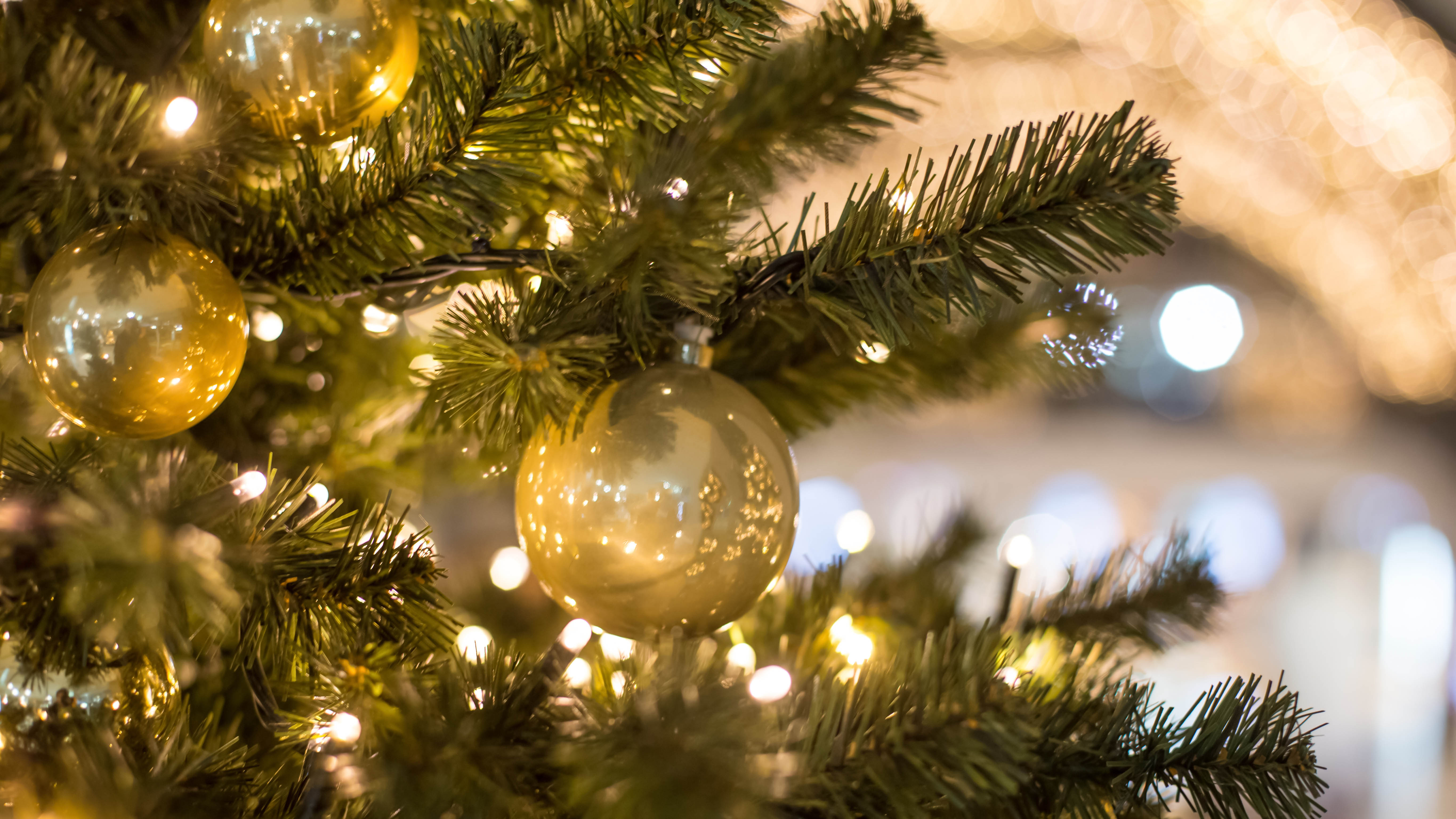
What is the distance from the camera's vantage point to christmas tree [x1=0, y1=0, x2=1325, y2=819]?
0.63ft

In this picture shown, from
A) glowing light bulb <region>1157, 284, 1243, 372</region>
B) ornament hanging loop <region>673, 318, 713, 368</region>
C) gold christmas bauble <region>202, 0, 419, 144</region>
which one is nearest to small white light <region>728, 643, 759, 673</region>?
ornament hanging loop <region>673, 318, 713, 368</region>

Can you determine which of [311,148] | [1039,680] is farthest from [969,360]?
[311,148]

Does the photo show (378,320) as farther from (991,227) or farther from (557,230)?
(991,227)

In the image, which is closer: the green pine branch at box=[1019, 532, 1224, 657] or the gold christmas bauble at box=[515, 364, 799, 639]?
the gold christmas bauble at box=[515, 364, 799, 639]

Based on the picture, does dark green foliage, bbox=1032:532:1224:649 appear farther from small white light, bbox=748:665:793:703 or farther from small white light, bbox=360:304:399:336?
small white light, bbox=360:304:399:336

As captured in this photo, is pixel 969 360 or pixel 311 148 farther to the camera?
pixel 969 360

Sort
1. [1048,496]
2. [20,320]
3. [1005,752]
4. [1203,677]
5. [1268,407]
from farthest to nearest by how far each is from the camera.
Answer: [1048,496] → [1268,407] → [1203,677] → [20,320] → [1005,752]

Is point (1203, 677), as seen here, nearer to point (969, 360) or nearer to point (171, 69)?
point (969, 360)

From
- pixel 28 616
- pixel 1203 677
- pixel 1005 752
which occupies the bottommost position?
pixel 1203 677

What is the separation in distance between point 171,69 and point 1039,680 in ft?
1.23

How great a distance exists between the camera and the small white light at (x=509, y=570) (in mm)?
549

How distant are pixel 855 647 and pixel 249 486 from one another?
0.25 m

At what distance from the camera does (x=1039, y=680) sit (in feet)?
0.86

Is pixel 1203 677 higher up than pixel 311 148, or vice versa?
pixel 311 148
